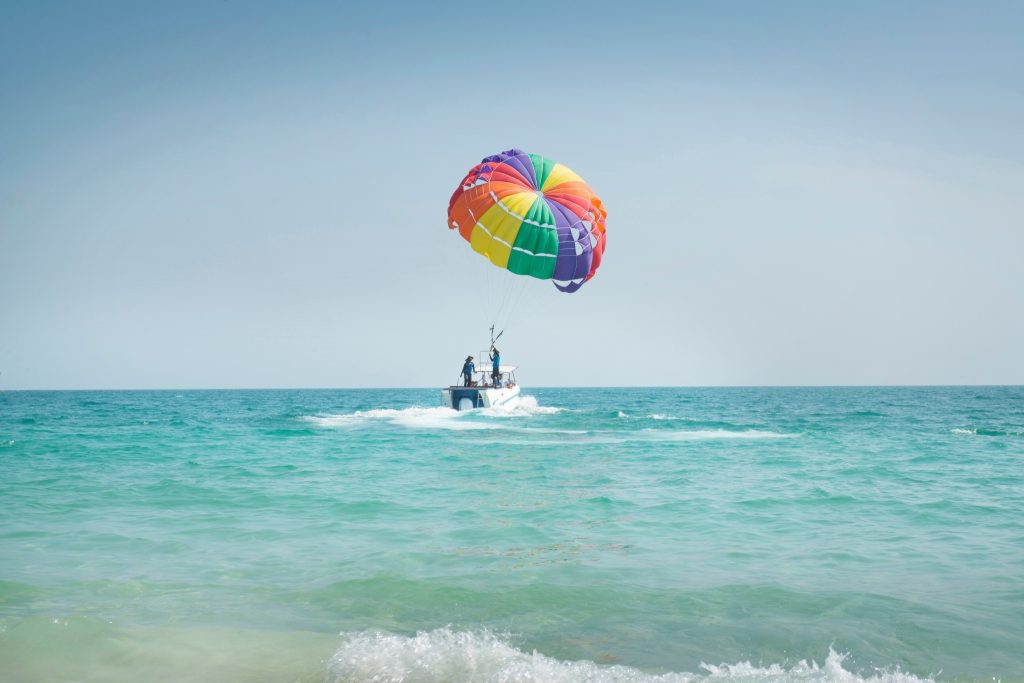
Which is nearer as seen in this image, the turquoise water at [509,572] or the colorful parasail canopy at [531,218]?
the turquoise water at [509,572]

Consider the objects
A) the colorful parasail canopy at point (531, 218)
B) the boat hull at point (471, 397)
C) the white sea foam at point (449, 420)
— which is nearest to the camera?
the colorful parasail canopy at point (531, 218)

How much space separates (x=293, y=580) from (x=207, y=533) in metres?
2.44

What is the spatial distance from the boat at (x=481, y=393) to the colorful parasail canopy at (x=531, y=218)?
9.02 meters

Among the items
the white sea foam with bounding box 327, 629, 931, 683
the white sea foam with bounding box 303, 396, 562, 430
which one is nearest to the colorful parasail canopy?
the white sea foam with bounding box 303, 396, 562, 430

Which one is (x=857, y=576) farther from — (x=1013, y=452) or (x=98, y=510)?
(x=1013, y=452)

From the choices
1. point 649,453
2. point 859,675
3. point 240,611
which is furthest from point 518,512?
point 649,453

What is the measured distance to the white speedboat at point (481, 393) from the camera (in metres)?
30.5

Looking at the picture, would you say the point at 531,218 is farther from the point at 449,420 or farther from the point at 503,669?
the point at 503,669

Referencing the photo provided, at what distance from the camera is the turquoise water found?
487 cm

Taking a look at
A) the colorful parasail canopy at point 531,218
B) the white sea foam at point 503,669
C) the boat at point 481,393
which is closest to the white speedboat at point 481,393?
the boat at point 481,393

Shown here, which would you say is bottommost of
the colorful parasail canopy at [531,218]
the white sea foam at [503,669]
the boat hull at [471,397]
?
the white sea foam at [503,669]

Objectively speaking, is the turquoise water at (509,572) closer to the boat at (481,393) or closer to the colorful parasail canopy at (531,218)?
the colorful parasail canopy at (531,218)

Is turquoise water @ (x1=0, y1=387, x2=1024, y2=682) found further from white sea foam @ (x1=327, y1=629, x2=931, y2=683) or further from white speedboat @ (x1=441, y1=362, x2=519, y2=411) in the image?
white speedboat @ (x1=441, y1=362, x2=519, y2=411)

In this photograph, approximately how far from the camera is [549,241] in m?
21.2
